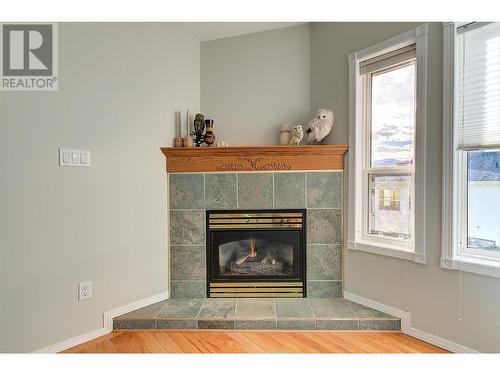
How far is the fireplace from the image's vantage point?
90.0 inches

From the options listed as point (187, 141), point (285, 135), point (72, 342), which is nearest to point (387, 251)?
point (285, 135)

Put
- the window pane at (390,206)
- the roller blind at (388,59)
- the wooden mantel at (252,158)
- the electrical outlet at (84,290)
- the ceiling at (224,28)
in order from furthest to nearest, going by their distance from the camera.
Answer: the ceiling at (224,28) → the wooden mantel at (252,158) → the window pane at (390,206) → the roller blind at (388,59) → the electrical outlet at (84,290)

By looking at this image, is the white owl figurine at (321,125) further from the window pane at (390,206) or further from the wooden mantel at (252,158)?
the window pane at (390,206)

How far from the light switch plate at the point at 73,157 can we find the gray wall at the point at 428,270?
2.03 meters

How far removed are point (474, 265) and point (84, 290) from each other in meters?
2.63

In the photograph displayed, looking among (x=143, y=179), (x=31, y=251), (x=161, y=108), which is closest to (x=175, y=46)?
(x=161, y=108)

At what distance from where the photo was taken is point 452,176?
1.65 metres

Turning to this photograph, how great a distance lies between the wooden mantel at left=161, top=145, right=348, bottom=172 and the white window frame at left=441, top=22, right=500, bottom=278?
75 cm

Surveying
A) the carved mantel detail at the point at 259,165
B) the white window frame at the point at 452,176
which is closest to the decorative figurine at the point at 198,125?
the carved mantel detail at the point at 259,165

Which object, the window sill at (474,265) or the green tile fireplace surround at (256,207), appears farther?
the green tile fireplace surround at (256,207)

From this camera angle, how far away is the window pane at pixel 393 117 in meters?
1.94

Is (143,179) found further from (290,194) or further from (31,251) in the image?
(290,194)

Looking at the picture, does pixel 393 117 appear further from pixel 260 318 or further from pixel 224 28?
pixel 260 318

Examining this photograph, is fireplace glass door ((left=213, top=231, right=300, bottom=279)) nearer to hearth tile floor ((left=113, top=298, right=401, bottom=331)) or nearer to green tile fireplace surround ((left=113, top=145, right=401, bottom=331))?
green tile fireplace surround ((left=113, top=145, right=401, bottom=331))
